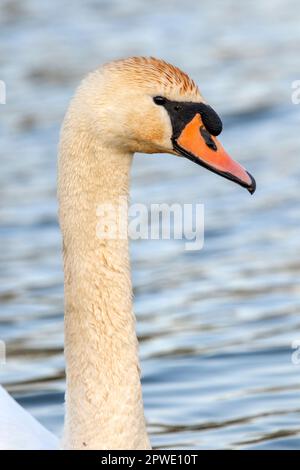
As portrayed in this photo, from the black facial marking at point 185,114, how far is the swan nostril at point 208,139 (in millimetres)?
13

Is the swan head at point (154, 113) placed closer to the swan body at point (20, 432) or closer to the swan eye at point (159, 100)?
the swan eye at point (159, 100)

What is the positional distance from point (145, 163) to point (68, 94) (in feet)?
7.44

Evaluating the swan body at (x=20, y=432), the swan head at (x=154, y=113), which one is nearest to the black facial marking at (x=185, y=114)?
the swan head at (x=154, y=113)

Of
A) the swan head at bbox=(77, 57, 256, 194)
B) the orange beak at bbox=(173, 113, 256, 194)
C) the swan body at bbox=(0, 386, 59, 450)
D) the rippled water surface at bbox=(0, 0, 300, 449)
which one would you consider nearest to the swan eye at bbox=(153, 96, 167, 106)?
the swan head at bbox=(77, 57, 256, 194)

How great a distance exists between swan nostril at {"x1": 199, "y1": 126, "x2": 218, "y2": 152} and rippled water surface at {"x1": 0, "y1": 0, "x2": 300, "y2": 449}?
1.75 metres

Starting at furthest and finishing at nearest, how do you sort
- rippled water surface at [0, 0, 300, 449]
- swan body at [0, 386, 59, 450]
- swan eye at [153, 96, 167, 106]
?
rippled water surface at [0, 0, 300, 449], swan body at [0, 386, 59, 450], swan eye at [153, 96, 167, 106]

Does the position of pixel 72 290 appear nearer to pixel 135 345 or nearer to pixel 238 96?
pixel 135 345

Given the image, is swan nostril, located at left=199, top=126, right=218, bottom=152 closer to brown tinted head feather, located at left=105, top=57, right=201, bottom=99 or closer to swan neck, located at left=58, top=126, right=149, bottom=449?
brown tinted head feather, located at left=105, top=57, right=201, bottom=99

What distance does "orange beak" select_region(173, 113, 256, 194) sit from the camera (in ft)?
17.9

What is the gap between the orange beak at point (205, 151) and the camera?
17.9 feet

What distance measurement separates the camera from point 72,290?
18.2 ft
